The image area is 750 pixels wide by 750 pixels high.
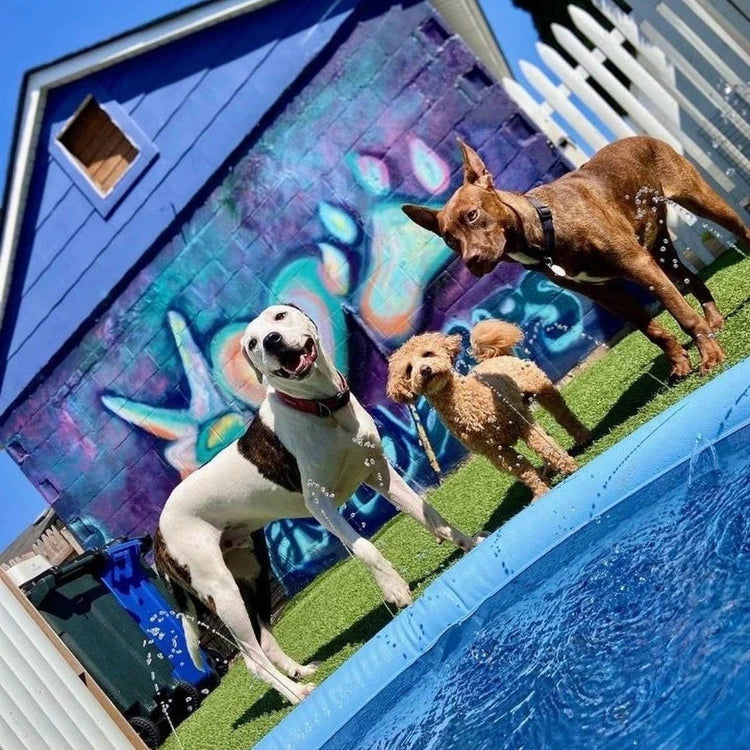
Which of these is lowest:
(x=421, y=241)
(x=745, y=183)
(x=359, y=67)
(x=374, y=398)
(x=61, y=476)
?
(x=745, y=183)

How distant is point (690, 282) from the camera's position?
525 centimetres

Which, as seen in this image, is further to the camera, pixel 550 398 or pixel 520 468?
pixel 550 398

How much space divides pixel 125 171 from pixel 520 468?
19.2 ft

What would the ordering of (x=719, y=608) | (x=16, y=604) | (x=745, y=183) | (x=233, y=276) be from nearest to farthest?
(x=719, y=608) → (x=16, y=604) → (x=745, y=183) → (x=233, y=276)

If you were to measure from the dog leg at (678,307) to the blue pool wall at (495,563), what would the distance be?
1049mm

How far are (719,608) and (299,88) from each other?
690 cm

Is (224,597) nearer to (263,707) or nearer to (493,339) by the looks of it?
(263,707)

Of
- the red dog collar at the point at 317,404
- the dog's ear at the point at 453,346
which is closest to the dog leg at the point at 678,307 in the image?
the dog's ear at the point at 453,346

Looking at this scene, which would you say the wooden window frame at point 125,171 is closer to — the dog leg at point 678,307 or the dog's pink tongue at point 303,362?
the dog's pink tongue at point 303,362

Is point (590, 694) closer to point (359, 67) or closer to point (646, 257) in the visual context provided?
point (646, 257)

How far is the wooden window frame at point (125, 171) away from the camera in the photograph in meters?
8.88

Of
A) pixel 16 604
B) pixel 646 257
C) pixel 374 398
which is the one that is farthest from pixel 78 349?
pixel 646 257

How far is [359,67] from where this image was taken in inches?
326

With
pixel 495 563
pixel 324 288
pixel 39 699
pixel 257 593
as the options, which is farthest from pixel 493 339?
pixel 324 288
